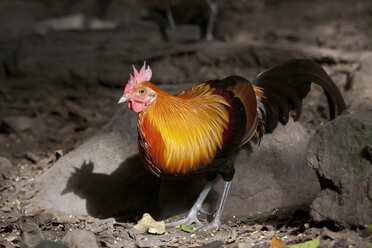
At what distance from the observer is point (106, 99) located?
290 inches

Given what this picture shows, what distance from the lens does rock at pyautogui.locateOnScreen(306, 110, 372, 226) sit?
2727mm

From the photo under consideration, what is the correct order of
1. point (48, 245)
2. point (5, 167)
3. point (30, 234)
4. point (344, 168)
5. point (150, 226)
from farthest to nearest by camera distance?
point (5, 167) → point (150, 226) → point (30, 234) → point (48, 245) → point (344, 168)

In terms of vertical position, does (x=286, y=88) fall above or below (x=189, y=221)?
above

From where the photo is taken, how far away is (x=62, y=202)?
4.26 metres

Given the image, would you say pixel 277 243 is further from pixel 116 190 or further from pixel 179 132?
pixel 116 190

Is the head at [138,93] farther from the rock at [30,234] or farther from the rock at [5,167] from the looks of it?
the rock at [5,167]

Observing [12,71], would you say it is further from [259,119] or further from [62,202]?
[259,119]

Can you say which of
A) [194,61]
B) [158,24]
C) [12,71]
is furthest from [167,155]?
[158,24]

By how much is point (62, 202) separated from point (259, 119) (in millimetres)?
2055

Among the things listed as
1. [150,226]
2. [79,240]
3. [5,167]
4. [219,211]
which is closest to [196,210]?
[219,211]

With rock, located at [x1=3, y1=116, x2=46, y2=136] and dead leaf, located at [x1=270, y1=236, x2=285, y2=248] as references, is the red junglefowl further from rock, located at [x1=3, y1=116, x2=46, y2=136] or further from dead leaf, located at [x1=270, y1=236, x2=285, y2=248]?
rock, located at [x1=3, y1=116, x2=46, y2=136]

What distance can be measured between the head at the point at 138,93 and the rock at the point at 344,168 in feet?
4.00

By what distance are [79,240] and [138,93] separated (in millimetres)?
1172

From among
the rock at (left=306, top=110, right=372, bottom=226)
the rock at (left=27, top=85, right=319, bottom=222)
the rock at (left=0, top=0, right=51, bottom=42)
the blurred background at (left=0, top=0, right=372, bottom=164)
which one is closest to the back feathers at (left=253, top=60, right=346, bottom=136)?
the rock at (left=27, top=85, right=319, bottom=222)
